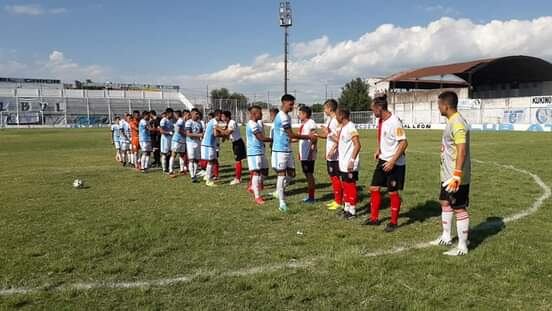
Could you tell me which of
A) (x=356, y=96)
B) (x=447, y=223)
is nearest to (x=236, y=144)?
(x=447, y=223)

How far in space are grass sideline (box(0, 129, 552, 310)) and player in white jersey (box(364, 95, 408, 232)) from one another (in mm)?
483

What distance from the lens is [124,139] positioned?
17.1m

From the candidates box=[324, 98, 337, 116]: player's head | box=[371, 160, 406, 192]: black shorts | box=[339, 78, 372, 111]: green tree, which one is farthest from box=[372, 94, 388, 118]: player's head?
box=[339, 78, 372, 111]: green tree

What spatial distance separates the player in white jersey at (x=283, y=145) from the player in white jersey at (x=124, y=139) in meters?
9.54

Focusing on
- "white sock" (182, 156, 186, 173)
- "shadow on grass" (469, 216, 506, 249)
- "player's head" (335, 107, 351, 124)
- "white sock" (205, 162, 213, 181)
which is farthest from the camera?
"white sock" (182, 156, 186, 173)

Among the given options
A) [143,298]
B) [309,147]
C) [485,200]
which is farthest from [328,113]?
[143,298]

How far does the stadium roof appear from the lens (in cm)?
6009

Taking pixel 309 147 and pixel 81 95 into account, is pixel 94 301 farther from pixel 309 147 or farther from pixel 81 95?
pixel 81 95

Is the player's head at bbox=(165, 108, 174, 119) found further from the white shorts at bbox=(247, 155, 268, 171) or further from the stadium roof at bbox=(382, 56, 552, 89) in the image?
the stadium roof at bbox=(382, 56, 552, 89)

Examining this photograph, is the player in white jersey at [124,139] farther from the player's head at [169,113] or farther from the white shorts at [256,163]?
the white shorts at [256,163]

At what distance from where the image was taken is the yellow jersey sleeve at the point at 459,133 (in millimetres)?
5562

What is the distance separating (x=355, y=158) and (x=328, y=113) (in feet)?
4.75

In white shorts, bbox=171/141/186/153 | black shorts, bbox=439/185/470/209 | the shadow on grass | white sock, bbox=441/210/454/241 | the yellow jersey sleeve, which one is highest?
the yellow jersey sleeve

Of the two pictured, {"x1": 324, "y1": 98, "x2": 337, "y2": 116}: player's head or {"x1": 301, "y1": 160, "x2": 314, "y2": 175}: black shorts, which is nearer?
{"x1": 324, "y1": 98, "x2": 337, "y2": 116}: player's head
